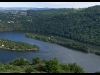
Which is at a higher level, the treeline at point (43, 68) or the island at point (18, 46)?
the treeline at point (43, 68)

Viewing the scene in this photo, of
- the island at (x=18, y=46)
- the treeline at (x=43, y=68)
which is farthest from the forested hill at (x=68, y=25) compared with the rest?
the treeline at (x=43, y=68)

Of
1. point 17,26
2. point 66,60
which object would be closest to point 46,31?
point 17,26

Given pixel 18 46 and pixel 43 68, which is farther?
pixel 18 46

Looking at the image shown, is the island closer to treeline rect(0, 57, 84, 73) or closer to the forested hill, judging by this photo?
the forested hill

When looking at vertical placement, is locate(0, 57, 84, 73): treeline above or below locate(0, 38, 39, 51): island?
above

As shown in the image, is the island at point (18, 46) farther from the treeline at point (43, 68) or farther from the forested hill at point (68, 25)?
the treeline at point (43, 68)

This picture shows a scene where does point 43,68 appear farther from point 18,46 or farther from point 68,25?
point 68,25

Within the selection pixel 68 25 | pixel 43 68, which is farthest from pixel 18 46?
pixel 43 68

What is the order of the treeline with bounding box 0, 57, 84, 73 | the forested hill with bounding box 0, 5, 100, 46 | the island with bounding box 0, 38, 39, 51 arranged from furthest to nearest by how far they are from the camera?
1. the forested hill with bounding box 0, 5, 100, 46
2. the island with bounding box 0, 38, 39, 51
3. the treeline with bounding box 0, 57, 84, 73

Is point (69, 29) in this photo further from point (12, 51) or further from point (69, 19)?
point (12, 51)

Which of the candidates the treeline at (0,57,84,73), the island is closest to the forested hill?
the island

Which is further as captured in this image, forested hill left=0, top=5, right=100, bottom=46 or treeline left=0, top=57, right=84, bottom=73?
forested hill left=0, top=5, right=100, bottom=46

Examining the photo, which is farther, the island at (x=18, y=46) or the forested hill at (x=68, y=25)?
the forested hill at (x=68, y=25)
